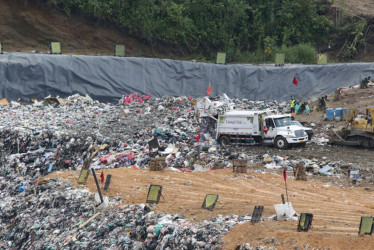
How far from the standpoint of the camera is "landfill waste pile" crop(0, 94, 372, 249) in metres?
13.0

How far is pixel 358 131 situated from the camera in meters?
20.7

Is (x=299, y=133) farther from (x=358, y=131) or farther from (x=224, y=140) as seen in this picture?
(x=224, y=140)

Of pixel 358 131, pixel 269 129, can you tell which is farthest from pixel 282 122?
pixel 358 131

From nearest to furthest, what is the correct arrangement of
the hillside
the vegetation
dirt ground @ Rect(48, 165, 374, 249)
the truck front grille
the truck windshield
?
1. dirt ground @ Rect(48, 165, 374, 249)
2. the truck front grille
3. the truck windshield
4. the hillside
5. the vegetation

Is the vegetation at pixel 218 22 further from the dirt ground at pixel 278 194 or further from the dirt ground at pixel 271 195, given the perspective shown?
the dirt ground at pixel 271 195

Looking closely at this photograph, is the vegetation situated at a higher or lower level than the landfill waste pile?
higher

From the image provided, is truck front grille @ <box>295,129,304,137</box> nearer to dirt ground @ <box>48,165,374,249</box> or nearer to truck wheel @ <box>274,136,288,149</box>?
truck wheel @ <box>274,136,288,149</box>

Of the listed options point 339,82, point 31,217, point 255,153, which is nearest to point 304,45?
point 339,82

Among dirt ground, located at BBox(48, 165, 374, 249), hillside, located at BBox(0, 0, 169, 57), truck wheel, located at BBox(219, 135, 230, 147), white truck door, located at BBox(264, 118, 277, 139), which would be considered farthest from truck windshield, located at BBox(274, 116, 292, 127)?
hillside, located at BBox(0, 0, 169, 57)

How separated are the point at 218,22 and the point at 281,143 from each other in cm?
1805

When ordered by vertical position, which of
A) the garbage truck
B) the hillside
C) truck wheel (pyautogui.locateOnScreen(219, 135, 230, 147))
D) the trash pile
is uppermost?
the hillside

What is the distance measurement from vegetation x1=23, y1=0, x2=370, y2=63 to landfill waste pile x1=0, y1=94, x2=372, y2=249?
840cm

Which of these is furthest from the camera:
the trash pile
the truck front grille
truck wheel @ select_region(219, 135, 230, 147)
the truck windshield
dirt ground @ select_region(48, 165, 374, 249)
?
truck wheel @ select_region(219, 135, 230, 147)

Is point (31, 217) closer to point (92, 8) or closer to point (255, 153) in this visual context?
Result: point (255, 153)
